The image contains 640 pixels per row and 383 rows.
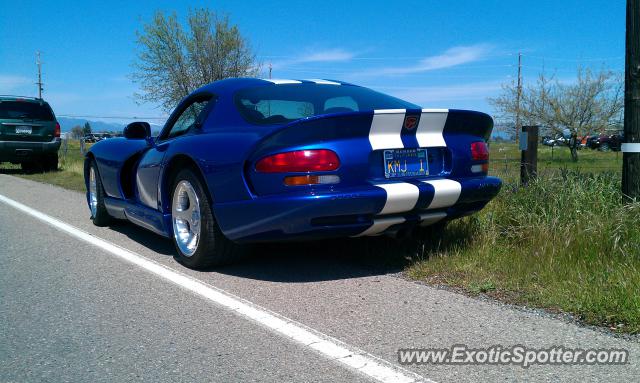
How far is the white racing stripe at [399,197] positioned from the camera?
3.60 metres

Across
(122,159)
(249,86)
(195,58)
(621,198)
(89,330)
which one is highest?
(195,58)

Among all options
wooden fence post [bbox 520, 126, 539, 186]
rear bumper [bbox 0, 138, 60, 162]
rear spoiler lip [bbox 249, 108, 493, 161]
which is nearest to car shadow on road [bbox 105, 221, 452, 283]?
rear spoiler lip [bbox 249, 108, 493, 161]

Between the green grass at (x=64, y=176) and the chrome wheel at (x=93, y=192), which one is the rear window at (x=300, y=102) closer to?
the chrome wheel at (x=93, y=192)

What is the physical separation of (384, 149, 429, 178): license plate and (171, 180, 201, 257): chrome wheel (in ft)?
4.77

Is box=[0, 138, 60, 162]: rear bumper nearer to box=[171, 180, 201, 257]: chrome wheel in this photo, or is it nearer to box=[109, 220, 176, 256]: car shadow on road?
box=[109, 220, 176, 256]: car shadow on road

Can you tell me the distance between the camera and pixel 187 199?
444 cm

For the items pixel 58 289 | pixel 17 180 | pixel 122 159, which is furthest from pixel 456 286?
pixel 17 180

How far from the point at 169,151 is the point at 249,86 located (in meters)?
0.84

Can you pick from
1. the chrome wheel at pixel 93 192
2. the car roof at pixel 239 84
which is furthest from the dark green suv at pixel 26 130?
the car roof at pixel 239 84

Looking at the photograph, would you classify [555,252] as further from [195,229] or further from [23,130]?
[23,130]

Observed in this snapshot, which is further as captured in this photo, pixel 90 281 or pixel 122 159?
pixel 122 159

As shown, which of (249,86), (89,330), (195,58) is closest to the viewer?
(89,330)

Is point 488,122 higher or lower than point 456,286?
higher

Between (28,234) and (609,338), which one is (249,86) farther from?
(28,234)
